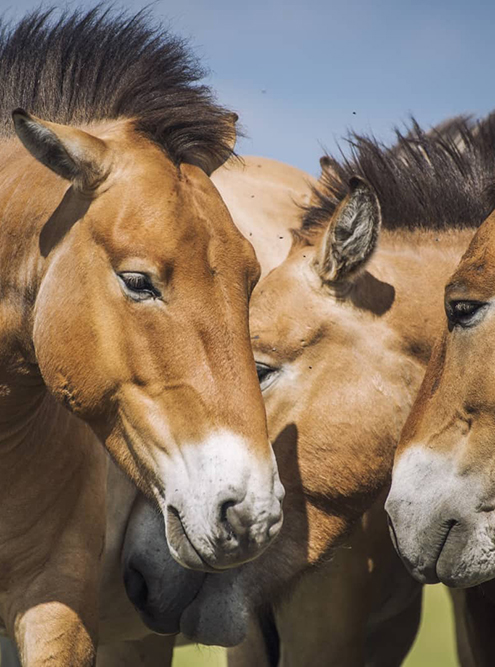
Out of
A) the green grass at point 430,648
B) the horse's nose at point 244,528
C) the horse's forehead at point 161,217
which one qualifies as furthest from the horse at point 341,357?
the green grass at point 430,648

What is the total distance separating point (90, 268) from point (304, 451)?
1.42 metres

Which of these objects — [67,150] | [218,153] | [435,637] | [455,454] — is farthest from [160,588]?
[435,637]

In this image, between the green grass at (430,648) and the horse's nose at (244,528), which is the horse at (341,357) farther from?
the green grass at (430,648)

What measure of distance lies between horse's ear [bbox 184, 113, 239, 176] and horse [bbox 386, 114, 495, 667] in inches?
40.0

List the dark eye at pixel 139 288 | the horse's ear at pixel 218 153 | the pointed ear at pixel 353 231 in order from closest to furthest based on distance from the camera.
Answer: the dark eye at pixel 139 288, the horse's ear at pixel 218 153, the pointed ear at pixel 353 231

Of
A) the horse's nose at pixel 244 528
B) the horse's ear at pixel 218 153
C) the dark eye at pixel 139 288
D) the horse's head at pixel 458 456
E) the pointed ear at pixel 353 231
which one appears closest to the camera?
the horse's nose at pixel 244 528

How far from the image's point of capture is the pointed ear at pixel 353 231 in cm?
412

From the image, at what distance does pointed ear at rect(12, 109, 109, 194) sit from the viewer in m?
3.29

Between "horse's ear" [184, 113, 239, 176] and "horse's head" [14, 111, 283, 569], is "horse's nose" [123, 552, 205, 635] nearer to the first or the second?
"horse's head" [14, 111, 283, 569]

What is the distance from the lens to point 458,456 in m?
3.52

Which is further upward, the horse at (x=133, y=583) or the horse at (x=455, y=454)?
the horse at (x=455, y=454)

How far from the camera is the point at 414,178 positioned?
15.2 feet

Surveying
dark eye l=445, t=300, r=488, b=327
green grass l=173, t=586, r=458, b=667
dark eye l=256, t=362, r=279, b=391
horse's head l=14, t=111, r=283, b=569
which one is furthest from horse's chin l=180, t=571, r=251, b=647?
green grass l=173, t=586, r=458, b=667

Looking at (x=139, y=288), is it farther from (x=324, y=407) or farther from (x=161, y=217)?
(x=324, y=407)
